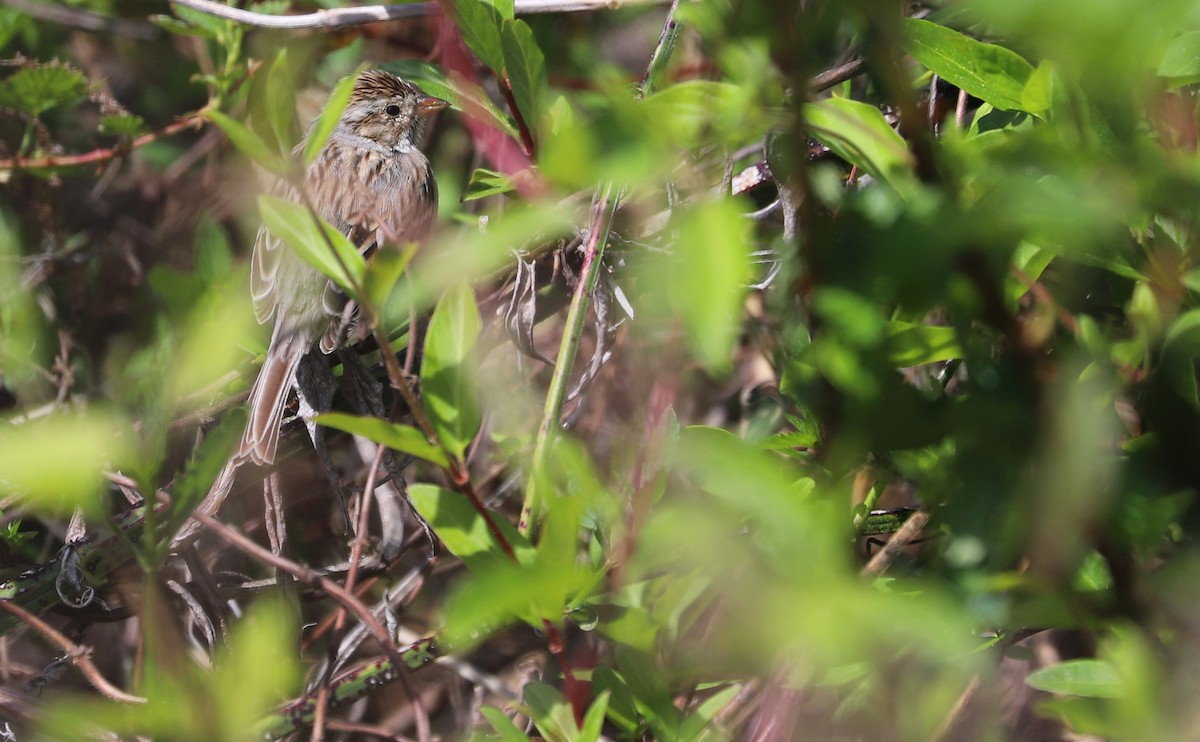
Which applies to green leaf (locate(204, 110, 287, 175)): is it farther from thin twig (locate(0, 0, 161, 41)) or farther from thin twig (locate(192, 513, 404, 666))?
thin twig (locate(0, 0, 161, 41))

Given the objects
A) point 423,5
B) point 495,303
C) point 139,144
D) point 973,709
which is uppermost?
point 423,5

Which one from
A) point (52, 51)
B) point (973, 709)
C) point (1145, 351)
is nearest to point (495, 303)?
point (973, 709)


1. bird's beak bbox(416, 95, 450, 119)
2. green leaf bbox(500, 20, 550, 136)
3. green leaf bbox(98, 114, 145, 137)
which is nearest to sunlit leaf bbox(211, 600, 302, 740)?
green leaf bbox(500, 20, 550, 136)

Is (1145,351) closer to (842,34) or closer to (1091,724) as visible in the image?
(1091,724)

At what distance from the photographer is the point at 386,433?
1188 millimetres

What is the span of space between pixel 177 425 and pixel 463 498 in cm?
130

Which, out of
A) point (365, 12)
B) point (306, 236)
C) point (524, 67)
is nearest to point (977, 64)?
point (524, 67)

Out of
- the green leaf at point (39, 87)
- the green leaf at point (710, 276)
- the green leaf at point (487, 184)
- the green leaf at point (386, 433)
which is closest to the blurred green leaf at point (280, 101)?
the green leaf at point (386, 433)

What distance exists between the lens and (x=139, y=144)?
3.06 m

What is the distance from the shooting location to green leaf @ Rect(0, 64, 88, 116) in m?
2.63

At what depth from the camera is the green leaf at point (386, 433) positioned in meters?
1.16

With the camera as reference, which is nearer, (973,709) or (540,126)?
(973,709)

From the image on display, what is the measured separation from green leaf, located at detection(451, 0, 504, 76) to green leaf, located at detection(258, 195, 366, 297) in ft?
2.04

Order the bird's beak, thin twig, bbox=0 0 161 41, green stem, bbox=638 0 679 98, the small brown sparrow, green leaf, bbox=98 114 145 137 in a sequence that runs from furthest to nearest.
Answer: the bird's beak
thin twig, bbox=0 0 161 41
green leaf, bbox=98 114 145 137
the small brown sparrow
green stem, bbox=638 0 679 98
